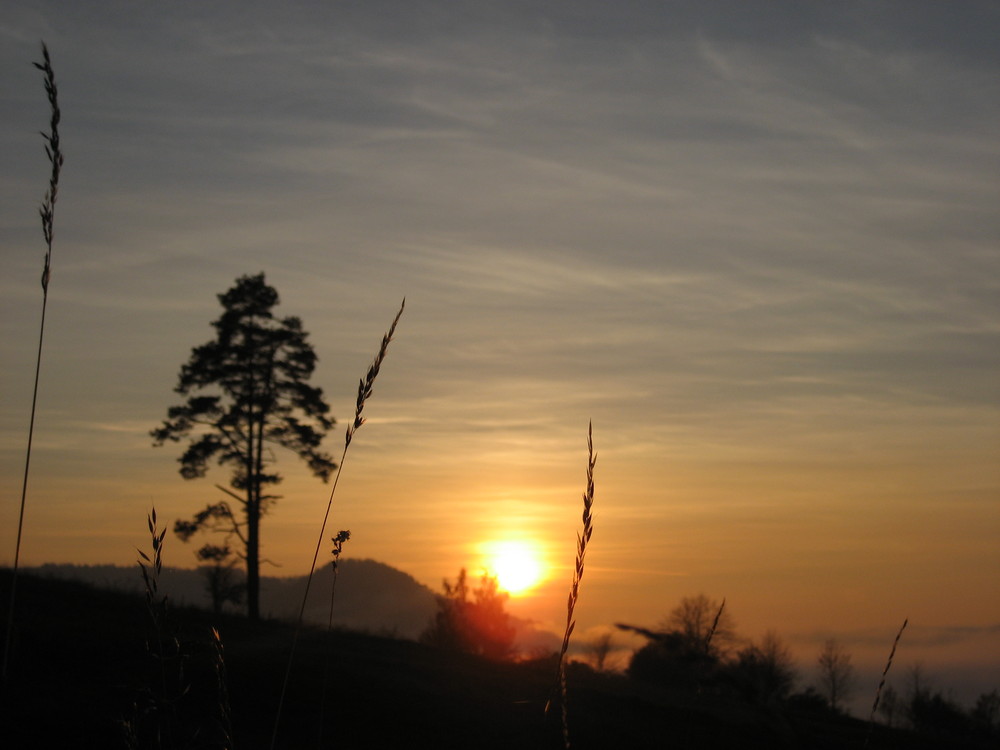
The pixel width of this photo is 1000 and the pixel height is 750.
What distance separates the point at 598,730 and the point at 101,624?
34.3 feet

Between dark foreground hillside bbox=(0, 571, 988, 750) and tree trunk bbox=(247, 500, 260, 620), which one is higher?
tree trunk bbox=(247, 500, 260, 620)

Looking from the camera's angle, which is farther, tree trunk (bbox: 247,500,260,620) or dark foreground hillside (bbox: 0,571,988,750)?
tree trunk (bbox: 247,500,260,620)

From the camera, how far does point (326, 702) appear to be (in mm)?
15117

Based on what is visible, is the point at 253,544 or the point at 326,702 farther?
the point at 253,544

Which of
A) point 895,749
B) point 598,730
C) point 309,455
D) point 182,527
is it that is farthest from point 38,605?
point 895,749

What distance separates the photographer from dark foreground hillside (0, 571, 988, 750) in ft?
39.2

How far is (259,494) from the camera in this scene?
31.0 metres

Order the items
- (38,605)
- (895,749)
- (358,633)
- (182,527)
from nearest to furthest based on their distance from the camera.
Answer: (895,749), (38,605), (358,633), (182,527)

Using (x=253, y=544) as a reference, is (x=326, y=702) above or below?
below

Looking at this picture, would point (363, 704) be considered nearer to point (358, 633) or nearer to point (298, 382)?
point (358, 633)

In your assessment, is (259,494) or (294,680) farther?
(259,494)

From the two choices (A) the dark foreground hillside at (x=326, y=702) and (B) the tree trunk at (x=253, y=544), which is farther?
(B) the tree trunk at (x=253, y=544)

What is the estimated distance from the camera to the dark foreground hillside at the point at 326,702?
1195cm

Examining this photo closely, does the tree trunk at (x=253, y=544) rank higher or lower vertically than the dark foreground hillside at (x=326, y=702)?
higher
